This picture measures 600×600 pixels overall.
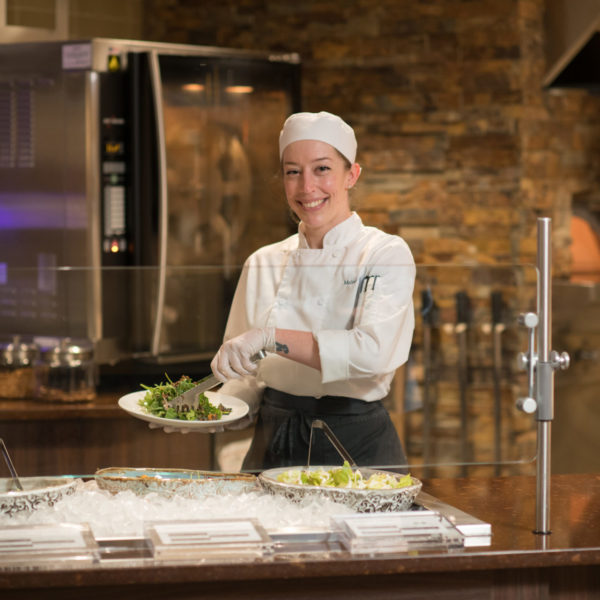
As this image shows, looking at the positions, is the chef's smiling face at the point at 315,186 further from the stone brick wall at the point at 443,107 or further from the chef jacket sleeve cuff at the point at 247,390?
the stone brick wall at the point at 443,107

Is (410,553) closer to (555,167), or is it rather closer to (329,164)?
(329,164)

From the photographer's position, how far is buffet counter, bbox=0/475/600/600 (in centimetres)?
126

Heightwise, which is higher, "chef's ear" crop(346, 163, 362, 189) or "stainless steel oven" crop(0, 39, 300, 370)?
"stainless steel oven" crop(0, 39, 300, 370)

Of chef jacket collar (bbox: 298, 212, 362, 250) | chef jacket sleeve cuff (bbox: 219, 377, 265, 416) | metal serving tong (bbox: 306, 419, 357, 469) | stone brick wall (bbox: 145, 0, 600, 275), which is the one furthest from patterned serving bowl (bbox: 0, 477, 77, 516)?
stone brick wall (bbox: 145, 0, 600, 275)

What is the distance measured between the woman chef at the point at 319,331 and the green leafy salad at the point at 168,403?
0.17 feet

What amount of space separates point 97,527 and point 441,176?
272cm

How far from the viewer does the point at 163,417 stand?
1.55 metres

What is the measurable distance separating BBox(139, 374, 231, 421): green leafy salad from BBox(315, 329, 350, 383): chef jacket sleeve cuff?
0.61 ft

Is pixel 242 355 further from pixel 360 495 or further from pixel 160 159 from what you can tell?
pixel 160 159

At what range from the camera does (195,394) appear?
155 centimetres

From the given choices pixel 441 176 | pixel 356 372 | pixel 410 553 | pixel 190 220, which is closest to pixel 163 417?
pixel 356 372

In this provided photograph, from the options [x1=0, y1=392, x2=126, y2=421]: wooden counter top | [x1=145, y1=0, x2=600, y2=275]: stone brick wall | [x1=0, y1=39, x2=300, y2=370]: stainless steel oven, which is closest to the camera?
[x1=0, y1=392, x2=126, y2=421]: wooden counter top

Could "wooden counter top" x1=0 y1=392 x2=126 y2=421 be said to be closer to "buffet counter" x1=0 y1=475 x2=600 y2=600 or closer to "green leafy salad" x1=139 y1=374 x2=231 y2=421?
"green leafy salad" x1=139 y1=374 x2=231 y2=421

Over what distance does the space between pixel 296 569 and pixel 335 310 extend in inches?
17.4
